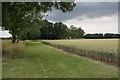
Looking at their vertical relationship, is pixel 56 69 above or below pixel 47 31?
below

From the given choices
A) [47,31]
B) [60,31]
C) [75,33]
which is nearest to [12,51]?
[60,31]

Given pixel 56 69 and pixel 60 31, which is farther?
pixel 60 31

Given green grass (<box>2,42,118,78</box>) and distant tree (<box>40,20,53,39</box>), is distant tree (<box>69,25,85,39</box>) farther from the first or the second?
green grass (<box>2,42,118,78</box>)

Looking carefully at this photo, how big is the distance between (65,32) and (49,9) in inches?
4921

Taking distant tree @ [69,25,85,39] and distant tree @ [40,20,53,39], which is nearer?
distant tree @ [40,20,53,39]

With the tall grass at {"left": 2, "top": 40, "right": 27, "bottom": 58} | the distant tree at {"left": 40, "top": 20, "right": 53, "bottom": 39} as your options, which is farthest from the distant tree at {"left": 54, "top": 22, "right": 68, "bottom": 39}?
the tall grass at {"left": 2, "top": 40, "right": 27, "bottom": 58}

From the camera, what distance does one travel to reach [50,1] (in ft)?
85.2

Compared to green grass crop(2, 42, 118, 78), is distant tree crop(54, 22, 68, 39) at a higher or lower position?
higher

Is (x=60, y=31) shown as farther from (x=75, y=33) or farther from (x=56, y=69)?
(x=56, y=69)

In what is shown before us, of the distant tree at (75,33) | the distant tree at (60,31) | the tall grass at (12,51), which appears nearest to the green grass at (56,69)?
the tall grass at (12,51)

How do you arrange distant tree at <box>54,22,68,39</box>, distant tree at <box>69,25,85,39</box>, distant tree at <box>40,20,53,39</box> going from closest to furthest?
distant tree at <box>40,20,53,39</box> < distant tree at <box>54,22,68,39</box> < distant tree at <box>69,25,85,39</box>

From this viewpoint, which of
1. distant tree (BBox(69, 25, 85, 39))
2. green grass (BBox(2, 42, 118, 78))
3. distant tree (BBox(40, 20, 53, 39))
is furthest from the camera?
distant tree (BBox(69, 25, 85, 39))

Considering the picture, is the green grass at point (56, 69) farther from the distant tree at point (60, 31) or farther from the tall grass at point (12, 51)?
the distant tree at point (60, 31)

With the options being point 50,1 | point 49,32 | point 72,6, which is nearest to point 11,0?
point 50,1
